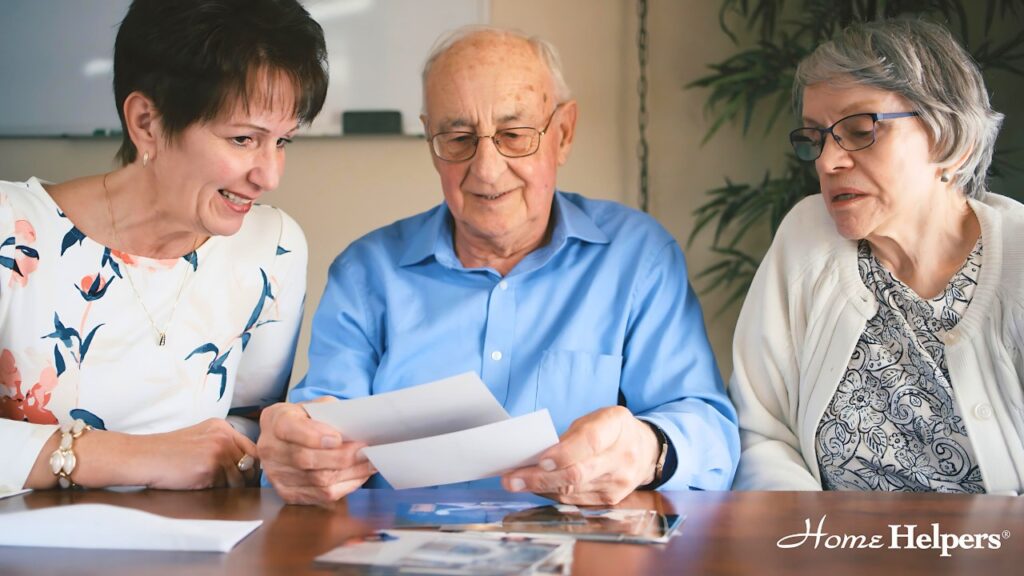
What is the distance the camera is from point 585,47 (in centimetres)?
354

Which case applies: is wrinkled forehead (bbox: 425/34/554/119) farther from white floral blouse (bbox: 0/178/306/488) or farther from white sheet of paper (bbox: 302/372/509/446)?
white sheet of paper (bbox: 302/372/509/446)

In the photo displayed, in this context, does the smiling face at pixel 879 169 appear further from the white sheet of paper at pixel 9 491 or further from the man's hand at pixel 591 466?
the white sheet of paper at pixel 9 491

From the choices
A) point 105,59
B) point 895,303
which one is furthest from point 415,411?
point 105,59

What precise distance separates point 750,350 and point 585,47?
1.98m

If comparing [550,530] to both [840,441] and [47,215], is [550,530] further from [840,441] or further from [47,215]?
[47,215]

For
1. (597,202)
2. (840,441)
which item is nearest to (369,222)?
(597,202)

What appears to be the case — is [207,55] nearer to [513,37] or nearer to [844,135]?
[513,37]

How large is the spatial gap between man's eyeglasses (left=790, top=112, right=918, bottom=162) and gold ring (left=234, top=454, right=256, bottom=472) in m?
1.10

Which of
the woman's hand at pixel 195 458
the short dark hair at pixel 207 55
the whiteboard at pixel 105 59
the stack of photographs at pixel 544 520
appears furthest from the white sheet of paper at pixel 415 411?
the whiteboard at pixel 105 59

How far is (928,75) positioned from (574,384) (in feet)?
2.68

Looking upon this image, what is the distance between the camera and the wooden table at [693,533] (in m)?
0.99

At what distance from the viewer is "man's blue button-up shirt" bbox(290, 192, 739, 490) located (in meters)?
1.76

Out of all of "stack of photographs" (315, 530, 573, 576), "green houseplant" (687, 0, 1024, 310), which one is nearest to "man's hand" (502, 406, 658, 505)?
"stack of photographs" (315, 530, 573, 576)

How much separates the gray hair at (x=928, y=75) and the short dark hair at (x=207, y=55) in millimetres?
939
